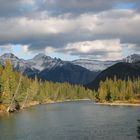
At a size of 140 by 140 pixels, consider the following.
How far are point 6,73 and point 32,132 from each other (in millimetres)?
88898

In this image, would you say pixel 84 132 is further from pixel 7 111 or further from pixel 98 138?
pixel 7 111

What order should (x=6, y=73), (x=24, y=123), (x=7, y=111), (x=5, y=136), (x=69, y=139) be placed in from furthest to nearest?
(x=6, y=73)
(x=7, y=111)
(x=24, y=123)
(x=5, y=136)
(x=69, y=139)

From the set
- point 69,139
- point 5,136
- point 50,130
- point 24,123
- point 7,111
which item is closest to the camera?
point 69,139

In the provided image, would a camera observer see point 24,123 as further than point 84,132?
Yes

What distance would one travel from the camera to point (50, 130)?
105438mm

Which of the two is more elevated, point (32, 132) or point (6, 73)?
point (6, 73)

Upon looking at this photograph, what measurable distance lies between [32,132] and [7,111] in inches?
2893

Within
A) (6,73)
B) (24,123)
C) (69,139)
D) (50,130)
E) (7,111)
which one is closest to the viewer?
(69,139)

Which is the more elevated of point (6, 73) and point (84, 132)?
point (6, 73)

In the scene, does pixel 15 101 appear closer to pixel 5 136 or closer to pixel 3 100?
pixel 3 100

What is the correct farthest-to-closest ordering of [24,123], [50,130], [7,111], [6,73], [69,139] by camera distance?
[6,73] < [7,111] < [24,123] < [50,130] < [69,139]

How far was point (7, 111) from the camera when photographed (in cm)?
17288

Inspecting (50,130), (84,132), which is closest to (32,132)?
(50,130)

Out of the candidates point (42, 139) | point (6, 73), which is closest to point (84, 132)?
point (42, 139)
